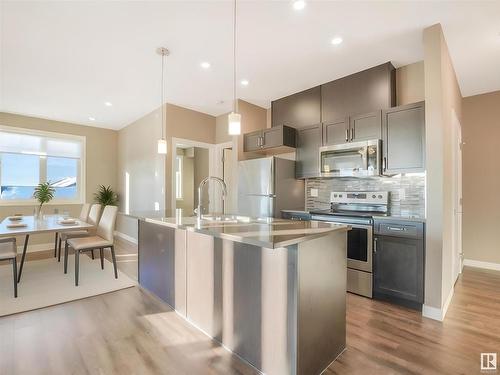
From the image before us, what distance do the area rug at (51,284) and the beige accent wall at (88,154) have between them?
1539 mm

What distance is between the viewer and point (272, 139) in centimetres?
388

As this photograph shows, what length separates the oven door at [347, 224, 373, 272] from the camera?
2756mm

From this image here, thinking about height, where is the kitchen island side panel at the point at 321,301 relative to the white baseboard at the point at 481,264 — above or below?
above

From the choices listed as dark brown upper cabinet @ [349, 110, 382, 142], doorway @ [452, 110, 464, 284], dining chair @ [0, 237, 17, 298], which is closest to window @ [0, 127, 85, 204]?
dining chair @ [0, 237, 17, 298]

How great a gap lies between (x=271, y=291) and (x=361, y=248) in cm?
170

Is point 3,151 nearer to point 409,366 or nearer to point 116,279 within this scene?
point 116,279

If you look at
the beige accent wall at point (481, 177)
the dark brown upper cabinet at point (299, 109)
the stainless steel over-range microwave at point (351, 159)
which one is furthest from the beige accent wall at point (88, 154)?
the beige accent wall at point (481, 177)

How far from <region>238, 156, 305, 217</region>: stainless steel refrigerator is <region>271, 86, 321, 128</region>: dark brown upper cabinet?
0.69 metres

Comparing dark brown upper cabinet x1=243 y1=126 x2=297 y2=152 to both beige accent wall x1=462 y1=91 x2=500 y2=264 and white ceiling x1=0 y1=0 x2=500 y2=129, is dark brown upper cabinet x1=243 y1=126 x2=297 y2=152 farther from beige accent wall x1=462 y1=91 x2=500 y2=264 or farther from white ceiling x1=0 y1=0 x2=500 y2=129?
beige accent wall x1=462 y1=91 x2=500 y2=264

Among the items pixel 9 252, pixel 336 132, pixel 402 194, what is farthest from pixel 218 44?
pixel 9 252

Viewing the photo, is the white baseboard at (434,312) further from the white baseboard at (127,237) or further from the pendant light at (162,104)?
the white baseboard at (127,237)

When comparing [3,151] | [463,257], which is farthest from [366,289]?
[3,151]

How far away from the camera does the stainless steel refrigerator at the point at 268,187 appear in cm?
368

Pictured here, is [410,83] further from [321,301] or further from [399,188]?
[321,301]
